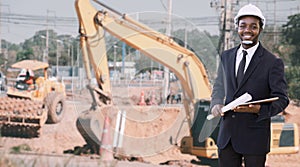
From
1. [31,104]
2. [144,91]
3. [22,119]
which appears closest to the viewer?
[144,91]

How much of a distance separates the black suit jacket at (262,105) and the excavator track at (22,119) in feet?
40.7

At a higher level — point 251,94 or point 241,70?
point 241,70

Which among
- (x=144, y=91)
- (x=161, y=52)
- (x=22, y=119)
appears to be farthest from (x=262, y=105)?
(x=22, y=119)

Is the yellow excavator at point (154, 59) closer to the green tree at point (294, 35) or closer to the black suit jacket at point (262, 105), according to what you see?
the black suit jacket at point (262, 105)

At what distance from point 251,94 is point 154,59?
6.59 metres

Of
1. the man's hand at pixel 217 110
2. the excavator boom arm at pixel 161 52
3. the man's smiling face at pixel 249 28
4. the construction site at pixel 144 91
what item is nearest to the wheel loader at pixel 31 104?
the construction site at pixel 144 91

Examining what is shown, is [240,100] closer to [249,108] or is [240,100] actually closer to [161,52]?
[249,108]

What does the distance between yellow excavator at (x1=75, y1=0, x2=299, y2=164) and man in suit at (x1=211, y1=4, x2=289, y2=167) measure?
19.4 ft

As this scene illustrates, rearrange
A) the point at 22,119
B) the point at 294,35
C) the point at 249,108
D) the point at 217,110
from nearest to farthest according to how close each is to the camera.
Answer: the point at 249,108, the point at 217,110, the point at 22,119, the point at 294,35

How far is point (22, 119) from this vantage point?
15773 mm

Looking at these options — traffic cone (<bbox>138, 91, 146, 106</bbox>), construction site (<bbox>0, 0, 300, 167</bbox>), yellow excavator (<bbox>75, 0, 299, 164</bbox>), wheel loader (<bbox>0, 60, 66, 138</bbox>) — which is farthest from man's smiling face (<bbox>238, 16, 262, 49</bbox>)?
wheel loader (<bbox>0, 60, 66, 138</bbox>)

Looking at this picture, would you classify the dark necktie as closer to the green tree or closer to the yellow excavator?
the yellow excavator

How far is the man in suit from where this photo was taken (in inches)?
135

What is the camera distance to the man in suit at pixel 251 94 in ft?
11.2
